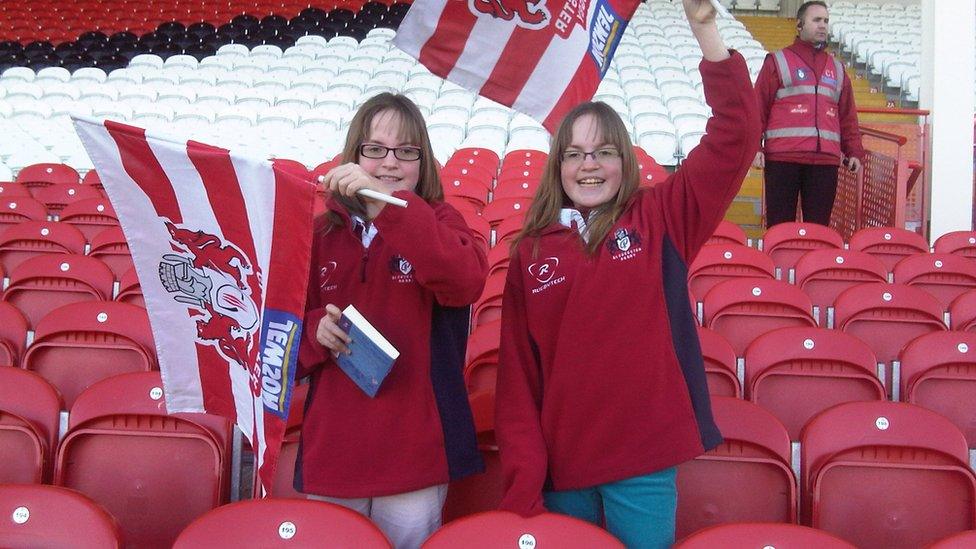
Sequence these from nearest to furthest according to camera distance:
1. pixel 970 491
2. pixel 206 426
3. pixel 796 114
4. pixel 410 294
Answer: pixel 410 294
pixel 970 491
pixel 206 426
pixel 796 114

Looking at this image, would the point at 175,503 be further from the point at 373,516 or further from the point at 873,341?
the point at 873,341

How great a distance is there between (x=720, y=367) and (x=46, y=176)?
21.7ft

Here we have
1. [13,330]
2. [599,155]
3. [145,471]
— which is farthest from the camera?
[13,330]

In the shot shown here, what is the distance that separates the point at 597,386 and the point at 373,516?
0.62 metres

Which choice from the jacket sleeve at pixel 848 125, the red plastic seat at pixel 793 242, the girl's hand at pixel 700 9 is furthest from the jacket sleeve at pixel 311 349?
the jacket sleeve at pixel 848 125

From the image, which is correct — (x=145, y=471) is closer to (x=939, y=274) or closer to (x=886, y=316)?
(x=886, y=316)

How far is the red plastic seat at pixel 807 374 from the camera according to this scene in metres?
3.32

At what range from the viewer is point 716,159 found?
1963 mm

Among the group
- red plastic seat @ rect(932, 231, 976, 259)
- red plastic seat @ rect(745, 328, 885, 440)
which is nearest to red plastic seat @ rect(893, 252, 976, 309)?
red plastic seat @ rect(932, 231, 976, 259)

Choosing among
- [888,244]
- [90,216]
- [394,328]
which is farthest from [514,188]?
[394,328]

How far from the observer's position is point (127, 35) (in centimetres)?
1616

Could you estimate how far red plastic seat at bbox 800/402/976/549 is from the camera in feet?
8.56

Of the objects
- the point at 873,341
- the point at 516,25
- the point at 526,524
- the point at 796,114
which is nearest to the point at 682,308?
the point at 526,524

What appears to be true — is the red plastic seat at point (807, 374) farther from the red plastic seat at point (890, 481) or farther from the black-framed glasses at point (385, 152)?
the black-framed glasses at point (385, 152)
